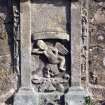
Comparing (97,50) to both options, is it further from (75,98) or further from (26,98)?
(26,98)

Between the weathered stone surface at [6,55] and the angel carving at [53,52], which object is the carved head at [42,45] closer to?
the angel carving at [53,52]

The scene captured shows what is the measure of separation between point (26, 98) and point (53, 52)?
827 mm

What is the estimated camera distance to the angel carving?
6344mm

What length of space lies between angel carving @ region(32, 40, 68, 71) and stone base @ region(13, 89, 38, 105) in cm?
59

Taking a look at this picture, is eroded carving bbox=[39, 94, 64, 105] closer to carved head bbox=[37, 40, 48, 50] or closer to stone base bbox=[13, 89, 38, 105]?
stone base bbox=[13, 89, 38, 105]

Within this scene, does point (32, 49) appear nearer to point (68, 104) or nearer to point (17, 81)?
point (17, 81)

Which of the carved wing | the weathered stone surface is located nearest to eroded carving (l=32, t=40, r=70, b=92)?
the carved wing

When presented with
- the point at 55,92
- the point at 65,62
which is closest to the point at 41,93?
the point at 55,92

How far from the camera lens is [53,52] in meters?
6.38

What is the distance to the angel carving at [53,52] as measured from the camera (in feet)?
20.8

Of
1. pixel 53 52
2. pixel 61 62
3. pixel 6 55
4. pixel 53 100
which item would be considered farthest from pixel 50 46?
pixel 53 100

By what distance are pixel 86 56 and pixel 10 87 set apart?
51.3 inches

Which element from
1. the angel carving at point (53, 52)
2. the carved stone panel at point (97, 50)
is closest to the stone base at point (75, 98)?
the carved stone panel at point (97, 50)

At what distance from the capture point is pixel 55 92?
6430 mm
